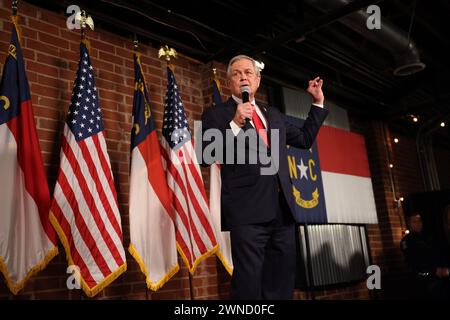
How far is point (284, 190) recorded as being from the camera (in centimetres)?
202

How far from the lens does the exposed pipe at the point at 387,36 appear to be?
12.4ft

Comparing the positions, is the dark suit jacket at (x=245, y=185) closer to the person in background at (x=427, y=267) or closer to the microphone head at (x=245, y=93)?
the microphone head at (x=245, y=93)

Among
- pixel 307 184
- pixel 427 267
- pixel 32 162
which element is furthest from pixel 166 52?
pixel 427 267

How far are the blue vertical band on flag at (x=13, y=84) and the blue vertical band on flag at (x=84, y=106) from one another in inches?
11.4

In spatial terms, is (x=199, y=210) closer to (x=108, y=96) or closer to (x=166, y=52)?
(x=108, y=96)

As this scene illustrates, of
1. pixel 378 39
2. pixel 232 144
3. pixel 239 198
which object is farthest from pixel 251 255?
pixel 378 39

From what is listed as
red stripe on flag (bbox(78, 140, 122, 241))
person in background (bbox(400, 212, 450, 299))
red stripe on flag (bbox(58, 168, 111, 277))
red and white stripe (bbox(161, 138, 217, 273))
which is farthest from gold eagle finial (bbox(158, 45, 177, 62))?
person in background (bbox(400, 212, 450, 299))

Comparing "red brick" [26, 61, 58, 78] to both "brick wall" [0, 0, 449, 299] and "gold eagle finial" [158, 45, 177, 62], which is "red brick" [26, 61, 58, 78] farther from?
"gold eagle finial" [158, 45, 177, 62]

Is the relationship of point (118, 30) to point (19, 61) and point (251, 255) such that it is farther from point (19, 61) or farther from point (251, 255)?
point (251, 255)

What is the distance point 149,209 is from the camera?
3.14 metres

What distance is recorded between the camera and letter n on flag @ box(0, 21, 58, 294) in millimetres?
2455

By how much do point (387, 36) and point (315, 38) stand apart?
0.73m

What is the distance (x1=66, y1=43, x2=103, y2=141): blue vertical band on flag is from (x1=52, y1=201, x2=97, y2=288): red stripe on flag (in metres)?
0.49

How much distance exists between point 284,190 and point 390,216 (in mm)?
4858
